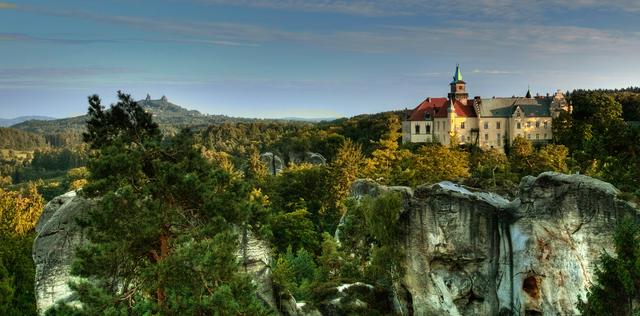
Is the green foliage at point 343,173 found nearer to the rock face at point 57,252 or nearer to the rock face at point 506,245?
the rock face at point 506,245

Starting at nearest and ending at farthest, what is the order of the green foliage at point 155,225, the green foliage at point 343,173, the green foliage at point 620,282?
the green foliage at point 155,225 < the green foliage at point 620,282 < the green foliage at point 343,173

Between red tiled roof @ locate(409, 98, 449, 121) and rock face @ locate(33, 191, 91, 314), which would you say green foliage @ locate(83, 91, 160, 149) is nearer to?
rock face @ locate(33, 191, 91, 314)

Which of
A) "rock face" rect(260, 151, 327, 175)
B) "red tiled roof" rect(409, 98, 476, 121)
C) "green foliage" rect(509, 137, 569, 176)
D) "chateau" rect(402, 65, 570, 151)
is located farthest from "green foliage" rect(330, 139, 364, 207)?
"rock face" rect(260, 151, 327, 175)

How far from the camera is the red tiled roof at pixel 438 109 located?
7581 cm

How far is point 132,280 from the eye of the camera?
1560 cm

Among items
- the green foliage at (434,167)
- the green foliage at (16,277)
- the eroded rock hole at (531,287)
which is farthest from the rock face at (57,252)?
the green foliage at (434,167)

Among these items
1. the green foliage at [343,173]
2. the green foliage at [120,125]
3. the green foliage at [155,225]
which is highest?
the green foliage at [120,125]

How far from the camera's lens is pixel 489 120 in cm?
7550

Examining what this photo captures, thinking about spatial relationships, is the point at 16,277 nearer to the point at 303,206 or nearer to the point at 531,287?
the point at 531,287

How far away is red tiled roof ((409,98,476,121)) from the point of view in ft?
249

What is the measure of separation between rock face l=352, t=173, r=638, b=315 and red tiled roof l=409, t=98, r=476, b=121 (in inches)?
1906

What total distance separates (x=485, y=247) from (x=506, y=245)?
1023 millimetres

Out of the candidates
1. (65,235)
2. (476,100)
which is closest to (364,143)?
(476,100)

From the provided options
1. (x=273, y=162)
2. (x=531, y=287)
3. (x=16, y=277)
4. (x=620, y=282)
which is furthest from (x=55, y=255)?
(x=273, y=162)
